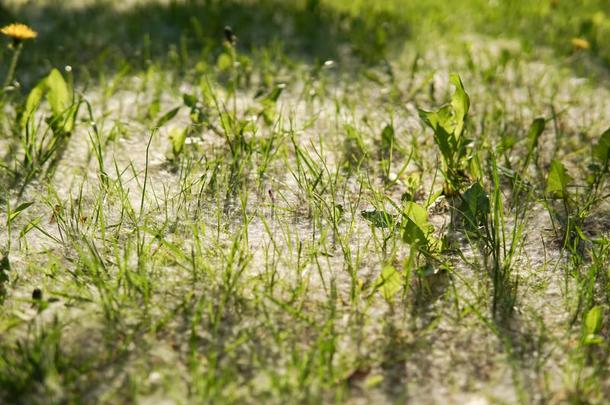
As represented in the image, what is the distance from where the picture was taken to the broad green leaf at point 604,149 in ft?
7.02

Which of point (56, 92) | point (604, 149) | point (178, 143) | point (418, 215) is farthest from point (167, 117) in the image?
point (604, 149)

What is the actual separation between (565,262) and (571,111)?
3.78 feet

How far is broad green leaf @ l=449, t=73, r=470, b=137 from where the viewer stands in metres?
2.06

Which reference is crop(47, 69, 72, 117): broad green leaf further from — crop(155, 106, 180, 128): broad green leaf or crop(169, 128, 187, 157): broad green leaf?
crop(169, 128, 187, 157): broad green leaf

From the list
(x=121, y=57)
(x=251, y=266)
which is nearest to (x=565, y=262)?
(x=251, y=266)

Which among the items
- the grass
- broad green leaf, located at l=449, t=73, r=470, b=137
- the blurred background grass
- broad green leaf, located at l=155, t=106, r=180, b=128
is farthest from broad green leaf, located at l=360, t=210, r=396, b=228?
the blurred background grass

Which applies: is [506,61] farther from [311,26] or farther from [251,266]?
[251,266]

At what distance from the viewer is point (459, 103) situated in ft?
6.92

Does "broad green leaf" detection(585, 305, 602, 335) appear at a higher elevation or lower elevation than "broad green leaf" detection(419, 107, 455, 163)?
lower

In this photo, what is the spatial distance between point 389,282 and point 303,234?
356 millimetres

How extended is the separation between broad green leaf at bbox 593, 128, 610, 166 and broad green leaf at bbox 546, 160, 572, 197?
0.63 feet

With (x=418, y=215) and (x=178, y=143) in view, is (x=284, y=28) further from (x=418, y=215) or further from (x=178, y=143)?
(x=418, y=215)

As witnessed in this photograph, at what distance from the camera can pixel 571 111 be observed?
2.79 m

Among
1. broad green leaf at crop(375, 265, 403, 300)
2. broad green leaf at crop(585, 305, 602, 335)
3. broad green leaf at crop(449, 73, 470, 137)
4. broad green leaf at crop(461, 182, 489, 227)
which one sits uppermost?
broad green leaf at crop(449, 73, 470, 137)
